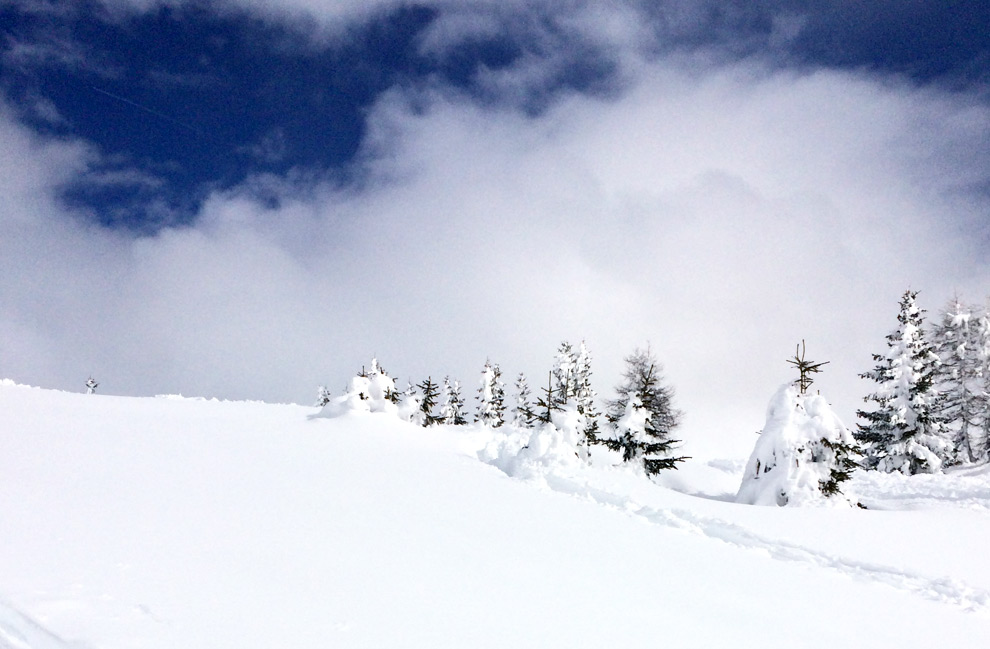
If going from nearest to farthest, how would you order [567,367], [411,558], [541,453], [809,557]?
[411,558] < [809,557] < [541,453] < [567,367]

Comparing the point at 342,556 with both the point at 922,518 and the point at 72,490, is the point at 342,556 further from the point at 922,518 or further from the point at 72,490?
the point at 922,518

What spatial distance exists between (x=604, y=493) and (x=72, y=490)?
11016 millimetres

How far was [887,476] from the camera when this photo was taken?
25.6 m

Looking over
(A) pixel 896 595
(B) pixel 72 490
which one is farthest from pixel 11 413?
(A) pixel 896 595

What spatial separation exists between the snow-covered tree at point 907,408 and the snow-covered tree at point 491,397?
29.3 metres

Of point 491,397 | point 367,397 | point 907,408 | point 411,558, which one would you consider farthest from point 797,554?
point 491,397

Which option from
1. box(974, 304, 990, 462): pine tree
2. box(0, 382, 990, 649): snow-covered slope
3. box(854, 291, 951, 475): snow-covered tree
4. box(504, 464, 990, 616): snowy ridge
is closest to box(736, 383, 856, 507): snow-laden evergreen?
box(0, 382, 990, 649): snow-covered slope

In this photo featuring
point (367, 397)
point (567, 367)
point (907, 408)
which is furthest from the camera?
point (567, 367)

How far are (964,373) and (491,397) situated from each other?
3538 centimetres

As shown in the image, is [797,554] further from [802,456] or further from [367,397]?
[367,397]

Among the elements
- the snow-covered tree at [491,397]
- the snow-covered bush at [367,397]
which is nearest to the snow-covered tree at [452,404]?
the snow-covered tree at [491,397]

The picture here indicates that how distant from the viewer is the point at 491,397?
53562 millimetres

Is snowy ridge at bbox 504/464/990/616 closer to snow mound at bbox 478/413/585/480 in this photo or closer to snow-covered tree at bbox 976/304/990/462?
snow mound at bbox 478/413/585/480

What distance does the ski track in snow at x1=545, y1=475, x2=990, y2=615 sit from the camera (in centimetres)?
814
